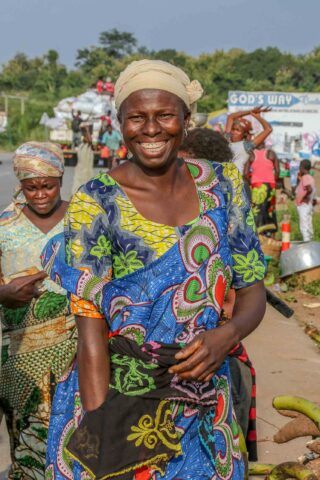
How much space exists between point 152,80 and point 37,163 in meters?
1.75

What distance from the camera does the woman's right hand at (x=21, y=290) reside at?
11.9ft

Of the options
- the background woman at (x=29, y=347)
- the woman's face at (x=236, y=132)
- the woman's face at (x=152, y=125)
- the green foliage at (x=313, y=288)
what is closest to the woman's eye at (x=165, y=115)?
the woman's face at (x=152, y=125)

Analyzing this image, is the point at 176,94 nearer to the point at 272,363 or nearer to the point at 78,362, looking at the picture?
the point at 78,362

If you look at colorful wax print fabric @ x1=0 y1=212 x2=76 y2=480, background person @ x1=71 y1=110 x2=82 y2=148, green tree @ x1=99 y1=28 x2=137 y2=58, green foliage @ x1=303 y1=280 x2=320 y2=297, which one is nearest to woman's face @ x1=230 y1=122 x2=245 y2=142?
green foliage @ x1=303 y1=280 x2=320 y2=297

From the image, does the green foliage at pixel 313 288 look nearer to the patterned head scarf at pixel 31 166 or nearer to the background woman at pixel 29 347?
the patterned head scarf at pixel 31 166

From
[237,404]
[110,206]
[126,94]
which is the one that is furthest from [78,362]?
[237,404]

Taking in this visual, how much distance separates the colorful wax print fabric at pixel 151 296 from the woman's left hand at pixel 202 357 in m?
0.07

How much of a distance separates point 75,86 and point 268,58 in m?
17.2

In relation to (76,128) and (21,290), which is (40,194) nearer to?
(21,290)

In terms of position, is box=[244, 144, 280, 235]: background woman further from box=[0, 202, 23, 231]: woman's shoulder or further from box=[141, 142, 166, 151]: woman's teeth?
box=[141, 142, 166, 151]: woman's teeth

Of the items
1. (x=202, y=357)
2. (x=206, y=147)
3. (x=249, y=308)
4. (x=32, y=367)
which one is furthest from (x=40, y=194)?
(x=202, y=357)

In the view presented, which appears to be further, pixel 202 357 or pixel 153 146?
pixel 153 146

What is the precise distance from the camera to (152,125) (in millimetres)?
2445

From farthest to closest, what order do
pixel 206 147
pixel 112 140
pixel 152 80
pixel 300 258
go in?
pixel 112 140 → pixel 300 258 → pixel 206 147 → pixel 152 80
